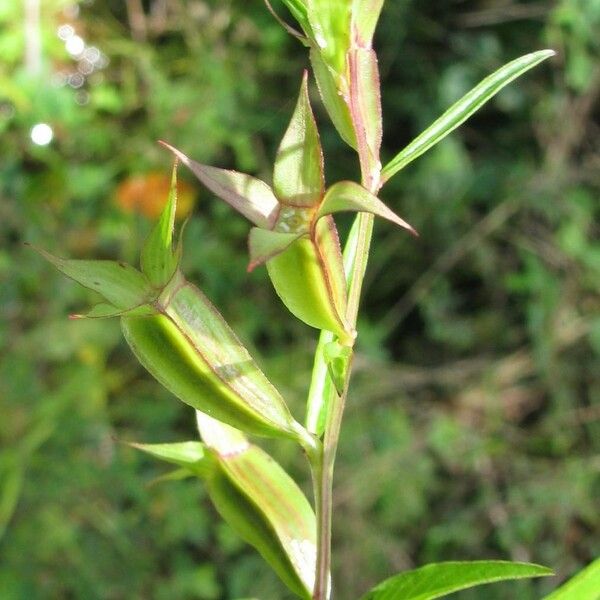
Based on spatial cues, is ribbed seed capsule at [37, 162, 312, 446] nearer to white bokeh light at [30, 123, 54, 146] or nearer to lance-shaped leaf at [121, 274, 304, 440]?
lance-shaped leaf at [121, 274, 304, 440]

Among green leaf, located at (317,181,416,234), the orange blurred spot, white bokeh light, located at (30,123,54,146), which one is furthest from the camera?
the orange blurred spot

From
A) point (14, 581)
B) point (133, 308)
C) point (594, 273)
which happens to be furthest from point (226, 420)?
point (594, 273)

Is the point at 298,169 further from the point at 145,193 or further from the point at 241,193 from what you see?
the point at 145,193

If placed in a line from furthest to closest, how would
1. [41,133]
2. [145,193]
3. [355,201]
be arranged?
[145,193]
[41,133]
[355,201]

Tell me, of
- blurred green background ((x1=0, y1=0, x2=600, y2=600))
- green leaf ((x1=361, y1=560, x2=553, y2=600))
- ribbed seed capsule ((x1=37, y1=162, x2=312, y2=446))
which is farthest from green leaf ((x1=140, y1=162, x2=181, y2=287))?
blurred green background ((x1=0, y1=0, x2=600, y2=600))

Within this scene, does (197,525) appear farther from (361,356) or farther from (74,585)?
(361,356)

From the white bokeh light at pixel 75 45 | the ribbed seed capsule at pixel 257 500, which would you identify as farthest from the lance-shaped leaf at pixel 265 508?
the white bokeh light at pixel 75 45

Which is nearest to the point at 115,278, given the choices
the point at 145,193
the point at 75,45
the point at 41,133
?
the point at 41,133
